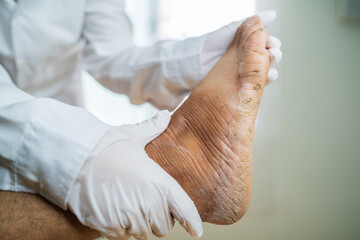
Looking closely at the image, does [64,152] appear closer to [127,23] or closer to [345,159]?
[127,23]

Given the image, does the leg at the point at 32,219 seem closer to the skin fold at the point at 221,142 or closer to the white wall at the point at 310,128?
the skin fold at the point at 221,142

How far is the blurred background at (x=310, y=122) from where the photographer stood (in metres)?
1.21

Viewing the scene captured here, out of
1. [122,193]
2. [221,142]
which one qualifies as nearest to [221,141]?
[221,142]

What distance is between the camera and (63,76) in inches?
44.4

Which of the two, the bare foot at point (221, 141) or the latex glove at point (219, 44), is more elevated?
the latex glove at point (219, 44)

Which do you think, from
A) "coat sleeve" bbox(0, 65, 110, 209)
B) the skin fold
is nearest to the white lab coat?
"coat sleeve" bbox(0, 65, 110, 209)

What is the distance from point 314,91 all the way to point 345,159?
0.30 m

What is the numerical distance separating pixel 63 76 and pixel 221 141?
2.50 ft

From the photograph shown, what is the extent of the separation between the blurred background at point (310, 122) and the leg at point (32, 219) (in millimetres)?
837

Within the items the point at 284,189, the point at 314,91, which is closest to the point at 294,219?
the point at 284,189

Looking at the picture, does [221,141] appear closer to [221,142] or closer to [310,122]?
[221,142]

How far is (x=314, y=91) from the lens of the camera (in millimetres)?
1276

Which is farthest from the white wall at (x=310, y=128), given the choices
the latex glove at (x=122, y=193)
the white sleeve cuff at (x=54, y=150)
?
the white sleeve cuff at (x=54, y=150)

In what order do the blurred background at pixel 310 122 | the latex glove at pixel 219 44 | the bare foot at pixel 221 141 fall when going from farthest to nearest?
1. the blurred background at pixel 310 122
2. the latex glove at pixel 219 44
3. the bare foot at pixel 221 141
